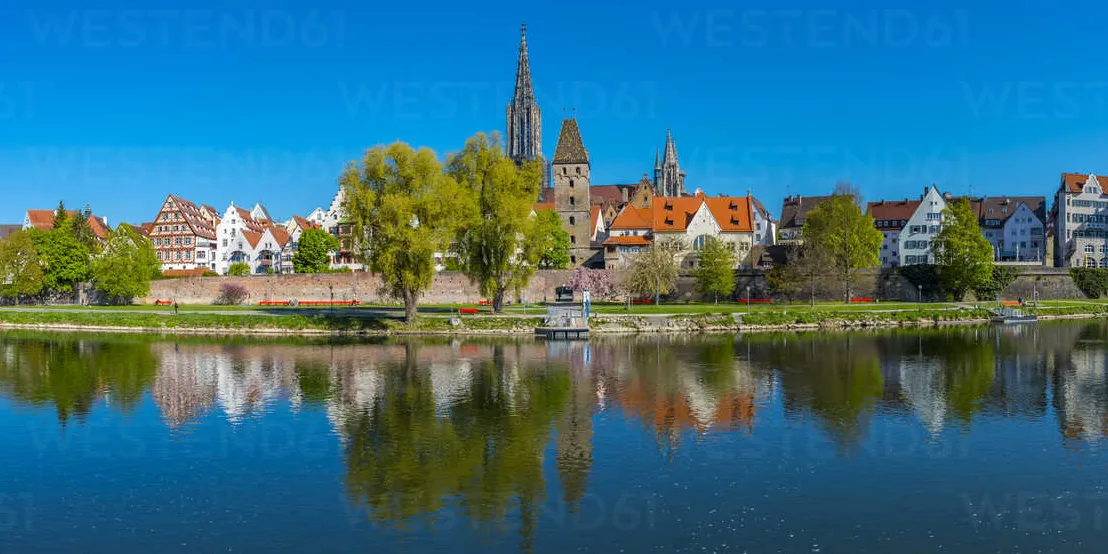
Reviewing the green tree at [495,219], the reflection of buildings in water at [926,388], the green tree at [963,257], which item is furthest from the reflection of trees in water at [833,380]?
the green tree at [963,257]

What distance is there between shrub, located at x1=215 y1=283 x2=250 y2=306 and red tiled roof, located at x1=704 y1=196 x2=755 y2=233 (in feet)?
162

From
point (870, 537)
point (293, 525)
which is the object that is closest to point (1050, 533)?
point (870, 537)

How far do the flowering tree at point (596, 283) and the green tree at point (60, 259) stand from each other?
154ft

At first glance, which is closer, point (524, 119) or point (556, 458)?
point (556, 458)

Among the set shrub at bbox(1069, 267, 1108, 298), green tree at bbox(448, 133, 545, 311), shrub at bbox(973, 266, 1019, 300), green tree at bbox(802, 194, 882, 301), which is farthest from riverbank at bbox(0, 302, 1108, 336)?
shrub at bbox(1069, 267, 1108, 298)

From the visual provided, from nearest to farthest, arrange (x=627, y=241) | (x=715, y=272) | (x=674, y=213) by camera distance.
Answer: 1. (x=715, y=272)
2. (x=627, y=241)
3. (x=674, y=213)

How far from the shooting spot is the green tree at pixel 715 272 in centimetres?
7250

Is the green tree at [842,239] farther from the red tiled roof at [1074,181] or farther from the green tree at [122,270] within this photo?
the green tree at [122,270]

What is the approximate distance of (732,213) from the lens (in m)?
92.4

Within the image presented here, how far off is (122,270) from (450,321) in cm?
3919

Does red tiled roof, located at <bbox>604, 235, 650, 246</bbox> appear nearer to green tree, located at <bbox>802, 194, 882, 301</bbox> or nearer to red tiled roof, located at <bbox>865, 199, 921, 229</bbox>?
green tree, located at <bbox>802, 194, 882, 301</bbox>

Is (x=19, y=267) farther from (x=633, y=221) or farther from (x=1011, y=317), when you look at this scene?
(x=1011, y=317)

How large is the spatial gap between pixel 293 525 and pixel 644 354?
29160 millimetres

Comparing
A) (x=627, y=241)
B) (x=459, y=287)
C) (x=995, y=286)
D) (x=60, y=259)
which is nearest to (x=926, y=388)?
(x=459, y=287)
